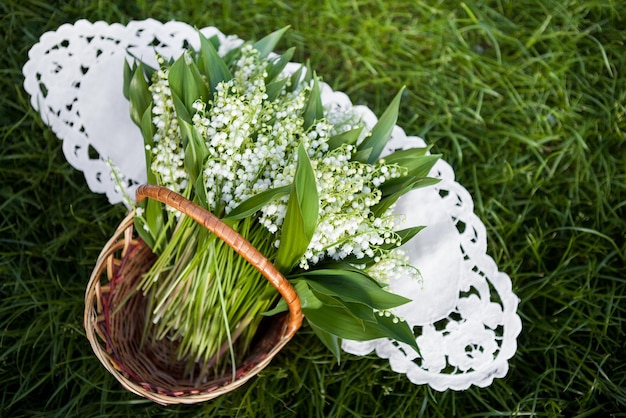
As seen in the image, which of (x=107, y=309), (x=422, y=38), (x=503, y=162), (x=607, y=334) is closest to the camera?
(x=107, y=309)

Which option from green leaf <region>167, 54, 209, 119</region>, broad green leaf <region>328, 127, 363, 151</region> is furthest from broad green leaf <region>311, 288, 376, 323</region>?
green leaf <region>167, 54, 209, 119</region>

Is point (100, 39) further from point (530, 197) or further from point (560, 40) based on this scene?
point (560, 40)

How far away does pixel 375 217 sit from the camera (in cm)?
100

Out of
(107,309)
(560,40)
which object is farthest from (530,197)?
(107,309)

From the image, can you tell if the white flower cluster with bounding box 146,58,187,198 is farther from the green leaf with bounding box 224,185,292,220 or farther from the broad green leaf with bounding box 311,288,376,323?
the broad green leaf with bounding box 311,288,376,323

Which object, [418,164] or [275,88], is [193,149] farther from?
[418,164]

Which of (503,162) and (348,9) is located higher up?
(348,9)

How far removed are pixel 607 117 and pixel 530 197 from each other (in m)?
0.33

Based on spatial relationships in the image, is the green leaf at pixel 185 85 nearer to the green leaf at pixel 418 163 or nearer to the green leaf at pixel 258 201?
the green leaf at pixel 258 201

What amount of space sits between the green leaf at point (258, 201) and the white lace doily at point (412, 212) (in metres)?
0.35

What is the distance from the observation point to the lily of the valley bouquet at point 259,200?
903 millimetres

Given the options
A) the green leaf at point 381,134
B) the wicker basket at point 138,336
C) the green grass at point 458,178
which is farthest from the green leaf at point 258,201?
the green grass at point 458,178

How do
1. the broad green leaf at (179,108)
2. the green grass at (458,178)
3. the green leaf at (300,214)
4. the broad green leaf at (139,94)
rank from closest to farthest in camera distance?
the green leaf at (300,214)
the broad green leaf at (179,108)
the broad green leaf at (139,94)
the green grass at (458,178)

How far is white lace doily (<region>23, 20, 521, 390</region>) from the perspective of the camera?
113cm
